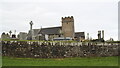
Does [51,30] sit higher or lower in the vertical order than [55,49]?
higher

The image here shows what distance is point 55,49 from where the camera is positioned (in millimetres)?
22547

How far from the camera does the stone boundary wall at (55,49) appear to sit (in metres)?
20.0

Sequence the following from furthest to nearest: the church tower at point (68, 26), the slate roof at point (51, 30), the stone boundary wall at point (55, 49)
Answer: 1. the slate roof at point (51, 30)
2. the church tower at point (68, 26)
3. the stone boundary wall at point (55, 49)

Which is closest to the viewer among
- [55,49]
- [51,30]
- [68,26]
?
[55,49]

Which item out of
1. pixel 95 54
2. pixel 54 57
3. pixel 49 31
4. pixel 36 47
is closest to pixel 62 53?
pixel 54 57

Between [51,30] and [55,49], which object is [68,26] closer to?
[51,30]

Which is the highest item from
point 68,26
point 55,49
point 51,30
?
point 68,26

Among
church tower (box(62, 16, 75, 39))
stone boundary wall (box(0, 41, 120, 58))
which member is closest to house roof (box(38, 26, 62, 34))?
church tower (box(62, 16, 75, 39))

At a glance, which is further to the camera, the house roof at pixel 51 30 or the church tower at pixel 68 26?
the house roof at pixel 51 30

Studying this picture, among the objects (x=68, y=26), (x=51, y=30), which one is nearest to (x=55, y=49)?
(x=68, y=26)

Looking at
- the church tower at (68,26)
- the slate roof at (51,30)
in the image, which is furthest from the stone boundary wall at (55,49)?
the slate roof at (51,30)

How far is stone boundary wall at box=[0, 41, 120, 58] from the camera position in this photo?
20047 mm

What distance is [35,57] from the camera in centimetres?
2108

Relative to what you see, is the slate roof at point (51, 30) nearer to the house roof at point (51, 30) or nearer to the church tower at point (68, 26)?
the house roof at point (51, 30)
